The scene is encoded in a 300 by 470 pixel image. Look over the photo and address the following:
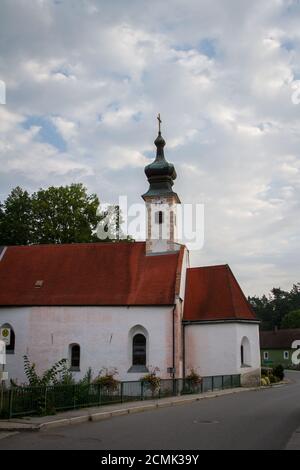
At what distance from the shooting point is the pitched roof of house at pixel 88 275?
102ft

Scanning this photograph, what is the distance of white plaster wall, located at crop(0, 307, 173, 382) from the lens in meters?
30.1

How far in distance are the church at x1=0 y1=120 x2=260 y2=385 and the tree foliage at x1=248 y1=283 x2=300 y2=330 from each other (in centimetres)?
8477

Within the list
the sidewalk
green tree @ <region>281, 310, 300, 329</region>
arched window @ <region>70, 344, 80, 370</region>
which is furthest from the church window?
green tree @ <region>281, 310, 300, 329</region>

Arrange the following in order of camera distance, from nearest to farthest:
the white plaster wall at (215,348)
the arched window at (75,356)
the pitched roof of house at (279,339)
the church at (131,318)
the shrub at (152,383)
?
the shrub at (152,383)
the church at (131,318)
the white plaster wall at (215,348)
the arched window at (75,356)
the pitched roof of house at (279,339)

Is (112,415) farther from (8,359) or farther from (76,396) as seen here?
(8,359)

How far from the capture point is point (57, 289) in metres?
32.2

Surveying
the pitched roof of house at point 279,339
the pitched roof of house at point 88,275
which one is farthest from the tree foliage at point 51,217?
the pitched roof of house at point 279,339

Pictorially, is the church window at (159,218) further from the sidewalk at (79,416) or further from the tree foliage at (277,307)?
the tree foliage at (277,307)

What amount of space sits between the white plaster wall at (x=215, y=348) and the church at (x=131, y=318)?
0.06m

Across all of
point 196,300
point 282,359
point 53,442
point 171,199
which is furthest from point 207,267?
point 282,359

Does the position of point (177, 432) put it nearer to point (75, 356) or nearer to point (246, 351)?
point (75, 356)

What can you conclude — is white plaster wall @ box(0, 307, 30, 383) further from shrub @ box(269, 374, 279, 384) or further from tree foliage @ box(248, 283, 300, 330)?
tree foliage @ box(248, 283, 300, 330)

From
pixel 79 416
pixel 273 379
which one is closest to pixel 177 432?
pixel 79 416
